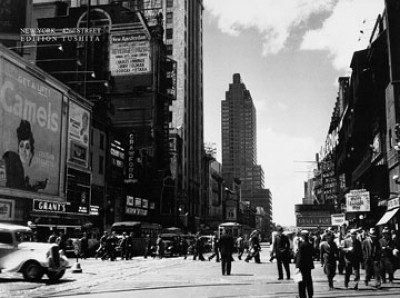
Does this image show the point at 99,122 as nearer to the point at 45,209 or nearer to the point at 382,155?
the point at 45,209

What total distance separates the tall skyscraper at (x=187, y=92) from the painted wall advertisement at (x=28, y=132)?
55669 mm

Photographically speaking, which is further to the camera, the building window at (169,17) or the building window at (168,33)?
the building window at (169,17)

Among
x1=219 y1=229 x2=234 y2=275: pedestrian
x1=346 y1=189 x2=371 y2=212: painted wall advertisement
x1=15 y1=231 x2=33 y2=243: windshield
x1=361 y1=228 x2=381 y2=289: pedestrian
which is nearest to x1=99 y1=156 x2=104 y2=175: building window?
x1=346 y1=189 x2=371 y2=212: painted wall advertisement

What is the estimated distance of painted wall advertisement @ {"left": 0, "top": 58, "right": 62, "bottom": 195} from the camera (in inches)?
1358

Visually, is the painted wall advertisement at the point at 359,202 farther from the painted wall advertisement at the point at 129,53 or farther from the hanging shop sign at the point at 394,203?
the painted wall advertisement at the point at 129,53

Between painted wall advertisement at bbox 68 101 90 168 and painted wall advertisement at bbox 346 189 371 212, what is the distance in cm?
2434

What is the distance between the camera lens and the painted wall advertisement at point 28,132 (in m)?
34.5

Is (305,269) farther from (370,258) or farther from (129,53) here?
(129,53)

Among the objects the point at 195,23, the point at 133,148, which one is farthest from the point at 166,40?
the point at 133,148

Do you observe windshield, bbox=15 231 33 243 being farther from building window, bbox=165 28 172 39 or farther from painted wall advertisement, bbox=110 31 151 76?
building window, bbox=165 28 172 39

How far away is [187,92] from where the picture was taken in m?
109

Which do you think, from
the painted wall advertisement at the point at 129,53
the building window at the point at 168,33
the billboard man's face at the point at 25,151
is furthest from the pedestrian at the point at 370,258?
the building window at the point at 168,33

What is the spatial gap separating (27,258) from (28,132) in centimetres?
2110

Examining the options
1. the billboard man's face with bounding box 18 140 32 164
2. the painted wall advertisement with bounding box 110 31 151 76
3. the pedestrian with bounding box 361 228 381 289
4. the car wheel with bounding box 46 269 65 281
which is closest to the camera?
the pedestrian with bounding box 361 228 381 289
